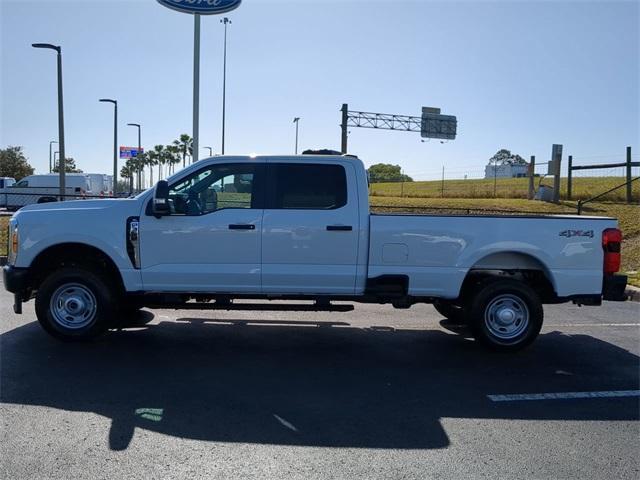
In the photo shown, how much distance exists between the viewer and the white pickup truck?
6059mm

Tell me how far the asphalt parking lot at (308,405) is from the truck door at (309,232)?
0.82m

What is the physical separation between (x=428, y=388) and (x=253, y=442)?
6.19 feet

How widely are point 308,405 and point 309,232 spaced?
2078 mm

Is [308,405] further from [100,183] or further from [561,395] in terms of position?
[100,183]

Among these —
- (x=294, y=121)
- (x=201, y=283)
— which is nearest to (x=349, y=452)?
(x=201, y=283)

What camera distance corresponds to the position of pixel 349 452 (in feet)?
12.2

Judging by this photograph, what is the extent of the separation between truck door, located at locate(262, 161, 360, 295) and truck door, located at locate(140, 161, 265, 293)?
0.46ft

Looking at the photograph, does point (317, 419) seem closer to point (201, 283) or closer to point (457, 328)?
point (201, 283)

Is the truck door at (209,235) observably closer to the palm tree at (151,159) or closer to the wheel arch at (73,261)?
the wheel arch at (73,261)

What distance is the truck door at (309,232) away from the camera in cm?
605

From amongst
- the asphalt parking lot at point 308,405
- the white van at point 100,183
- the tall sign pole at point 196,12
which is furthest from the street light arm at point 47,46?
the white van at point 100,183

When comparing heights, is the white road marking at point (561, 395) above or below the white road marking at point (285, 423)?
above

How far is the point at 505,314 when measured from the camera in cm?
627

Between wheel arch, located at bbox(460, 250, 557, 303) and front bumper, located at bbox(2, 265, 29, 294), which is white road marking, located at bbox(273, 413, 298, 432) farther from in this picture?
front bumper, located at bbox(2, 265, 29, 294)
